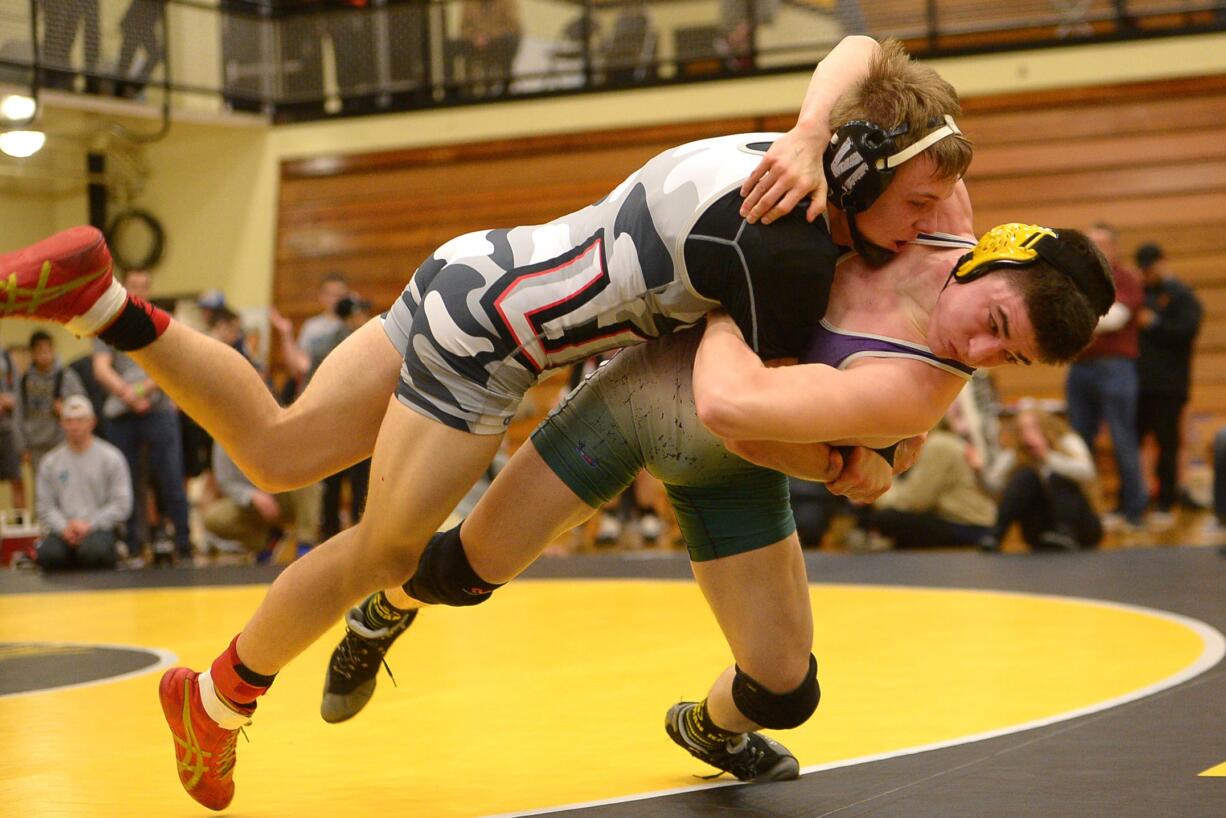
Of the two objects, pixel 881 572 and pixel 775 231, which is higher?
pixel 775 231

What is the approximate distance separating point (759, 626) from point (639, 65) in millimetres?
9608

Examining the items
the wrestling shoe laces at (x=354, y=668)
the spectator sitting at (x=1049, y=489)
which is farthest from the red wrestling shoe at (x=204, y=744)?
the spectator sitting at (x=1049, y=489)

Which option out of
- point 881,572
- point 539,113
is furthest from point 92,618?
point 539,113

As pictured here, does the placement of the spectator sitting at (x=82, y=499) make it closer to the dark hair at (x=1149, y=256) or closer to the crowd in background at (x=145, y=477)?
the crowd in background at (x=145, y=477)

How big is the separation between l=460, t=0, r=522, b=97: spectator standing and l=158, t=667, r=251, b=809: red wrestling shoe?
32.8 feet

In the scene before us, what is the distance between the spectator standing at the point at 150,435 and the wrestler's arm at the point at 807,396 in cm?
724

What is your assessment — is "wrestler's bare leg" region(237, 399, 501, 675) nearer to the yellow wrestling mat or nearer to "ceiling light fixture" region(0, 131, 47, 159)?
the yellow wrestling mat

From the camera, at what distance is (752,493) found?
2807 mm

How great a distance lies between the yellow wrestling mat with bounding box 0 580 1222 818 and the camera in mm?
3002

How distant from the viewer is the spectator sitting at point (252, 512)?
30.2 feet

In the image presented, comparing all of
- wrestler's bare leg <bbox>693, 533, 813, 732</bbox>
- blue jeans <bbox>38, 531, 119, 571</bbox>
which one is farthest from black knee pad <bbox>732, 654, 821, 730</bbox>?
blue jeans <bbox>38, 531, 119, 571</bbox>

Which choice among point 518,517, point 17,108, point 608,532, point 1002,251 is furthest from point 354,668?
point 17,108

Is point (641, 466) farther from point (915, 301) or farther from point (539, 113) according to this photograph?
point (539, 113)

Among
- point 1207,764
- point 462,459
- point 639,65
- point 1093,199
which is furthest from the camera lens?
point 639,65
